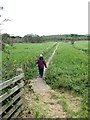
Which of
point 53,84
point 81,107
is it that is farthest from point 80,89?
point 81,107

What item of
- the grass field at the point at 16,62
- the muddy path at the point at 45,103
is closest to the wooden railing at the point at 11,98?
the muddy path at the point at 45,103

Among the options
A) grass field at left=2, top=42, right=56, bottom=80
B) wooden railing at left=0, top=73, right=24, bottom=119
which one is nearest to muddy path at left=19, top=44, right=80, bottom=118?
wooden railing at left=0, top=73, right=24, bottom=119

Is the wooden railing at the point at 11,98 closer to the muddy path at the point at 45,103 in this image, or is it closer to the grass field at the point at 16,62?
the muddy path at the point at 45,103

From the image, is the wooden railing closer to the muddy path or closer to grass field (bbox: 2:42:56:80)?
the muddy path

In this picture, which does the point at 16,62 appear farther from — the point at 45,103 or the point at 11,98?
the point at 11,98

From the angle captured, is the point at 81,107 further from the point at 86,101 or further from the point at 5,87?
the point at 5,87

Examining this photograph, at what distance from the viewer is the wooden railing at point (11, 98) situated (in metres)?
7.98

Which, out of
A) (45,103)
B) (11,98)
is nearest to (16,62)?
(45,103)

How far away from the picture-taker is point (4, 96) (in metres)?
8.03

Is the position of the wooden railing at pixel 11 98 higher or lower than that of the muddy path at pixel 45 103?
higher

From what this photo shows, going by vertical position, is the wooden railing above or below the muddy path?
above

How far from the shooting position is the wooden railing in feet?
26.2

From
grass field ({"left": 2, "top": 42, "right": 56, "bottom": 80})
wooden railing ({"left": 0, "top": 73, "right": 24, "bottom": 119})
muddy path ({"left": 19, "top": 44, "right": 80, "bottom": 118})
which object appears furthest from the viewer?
grass field ({"left": 2, "top": 42, "right": 56, "bottom": 80})

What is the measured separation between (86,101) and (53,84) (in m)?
3.85
